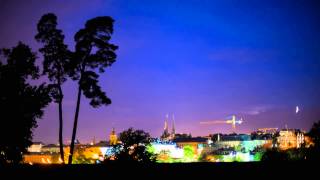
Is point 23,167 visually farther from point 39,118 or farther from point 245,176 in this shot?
point 39,118

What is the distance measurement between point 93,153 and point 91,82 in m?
77.4

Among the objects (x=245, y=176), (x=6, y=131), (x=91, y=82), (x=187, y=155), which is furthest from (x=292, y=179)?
(x=187, y=155)

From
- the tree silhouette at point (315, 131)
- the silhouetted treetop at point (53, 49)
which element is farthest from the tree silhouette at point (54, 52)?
the tree silhouette at point (315, 131)

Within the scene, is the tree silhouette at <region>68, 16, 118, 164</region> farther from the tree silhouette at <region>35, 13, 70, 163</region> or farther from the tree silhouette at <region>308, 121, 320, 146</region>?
the tree silhouette at <region>308, 121, 320, 146</region>

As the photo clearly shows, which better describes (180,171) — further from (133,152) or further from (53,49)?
(53,49)

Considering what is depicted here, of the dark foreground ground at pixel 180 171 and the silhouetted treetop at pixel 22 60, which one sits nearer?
the dark foreground ground at pixel 180 171

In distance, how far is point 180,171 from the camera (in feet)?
42.3

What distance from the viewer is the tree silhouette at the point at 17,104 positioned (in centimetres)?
2119

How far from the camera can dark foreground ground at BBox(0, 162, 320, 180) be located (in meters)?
12.4

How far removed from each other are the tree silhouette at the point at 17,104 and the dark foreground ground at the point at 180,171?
27.1ft

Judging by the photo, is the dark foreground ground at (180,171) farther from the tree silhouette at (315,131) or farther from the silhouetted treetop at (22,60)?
the tree silhouette at (315,131)

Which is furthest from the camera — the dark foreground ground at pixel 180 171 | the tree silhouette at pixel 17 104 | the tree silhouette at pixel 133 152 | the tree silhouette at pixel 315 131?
the tree silhouette at pixel 315 131

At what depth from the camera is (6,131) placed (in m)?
21.2

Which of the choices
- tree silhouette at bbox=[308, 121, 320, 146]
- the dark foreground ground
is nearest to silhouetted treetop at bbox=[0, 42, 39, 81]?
the dark foreground ground
